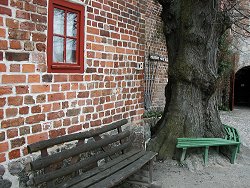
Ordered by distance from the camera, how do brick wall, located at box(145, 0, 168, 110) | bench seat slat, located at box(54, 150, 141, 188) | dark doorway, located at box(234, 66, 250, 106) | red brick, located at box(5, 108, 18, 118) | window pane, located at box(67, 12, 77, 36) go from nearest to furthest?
red brick, located at box(5, 108, 18, 118) → bench seat slat, located at box(54, 150, 141, 188) → window pane, located at box(67, 12, 77, 36) → brick wall, located at box(145, 0, 168, 110) → dark doorway, located at box(234, 66, 250, 106)

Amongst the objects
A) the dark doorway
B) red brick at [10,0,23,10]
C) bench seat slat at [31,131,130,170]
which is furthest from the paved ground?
the dark doorway

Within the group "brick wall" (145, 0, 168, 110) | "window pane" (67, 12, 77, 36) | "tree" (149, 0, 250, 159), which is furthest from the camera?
"brick wall" (145, 0, 168, 110)

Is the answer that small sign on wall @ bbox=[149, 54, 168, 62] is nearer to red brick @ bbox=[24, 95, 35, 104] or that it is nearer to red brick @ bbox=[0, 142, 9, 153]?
Answer: red brick @ bbox=[24, 95, 35, 104]

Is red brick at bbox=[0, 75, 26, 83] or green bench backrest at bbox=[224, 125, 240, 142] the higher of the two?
red brick at bbox=[0, 75, 26, 83]

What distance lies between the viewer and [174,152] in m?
5.94

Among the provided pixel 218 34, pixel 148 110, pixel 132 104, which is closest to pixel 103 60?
pixel 132 104

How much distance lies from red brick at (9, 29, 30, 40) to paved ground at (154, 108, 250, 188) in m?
3.11

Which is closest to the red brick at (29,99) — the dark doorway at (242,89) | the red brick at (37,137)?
the red brick at (37,137)

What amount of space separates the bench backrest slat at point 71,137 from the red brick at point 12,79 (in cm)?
66

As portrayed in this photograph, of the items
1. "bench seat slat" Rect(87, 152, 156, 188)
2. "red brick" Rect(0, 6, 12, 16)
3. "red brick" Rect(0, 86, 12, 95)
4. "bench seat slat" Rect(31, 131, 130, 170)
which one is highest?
"red brick" Rect(0, 6, 12, 16)

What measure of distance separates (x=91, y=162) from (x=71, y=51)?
140 centimetres

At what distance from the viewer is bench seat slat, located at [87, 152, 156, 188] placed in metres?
3.35

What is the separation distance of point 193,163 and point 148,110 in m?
5.11

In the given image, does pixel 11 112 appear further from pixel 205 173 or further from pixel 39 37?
pixel 205 173
